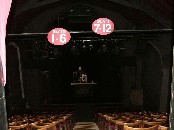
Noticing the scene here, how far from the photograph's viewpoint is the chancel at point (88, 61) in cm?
1341

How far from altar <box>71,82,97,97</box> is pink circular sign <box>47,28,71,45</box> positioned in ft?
40.6

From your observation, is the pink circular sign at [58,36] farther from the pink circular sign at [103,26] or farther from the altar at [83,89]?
the altar at [83,89]

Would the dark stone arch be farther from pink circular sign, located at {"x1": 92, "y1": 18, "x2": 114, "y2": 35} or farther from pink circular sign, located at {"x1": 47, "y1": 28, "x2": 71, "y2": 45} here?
pink circular sign, located at {"x1": 47, "y1": 28, "x2": 71, "y2": 45}

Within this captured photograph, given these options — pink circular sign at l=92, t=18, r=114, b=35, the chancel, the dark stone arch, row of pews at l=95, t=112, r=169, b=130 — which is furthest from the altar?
row of pews at l=95, t=112, r=169, b=130

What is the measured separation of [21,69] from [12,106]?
3128 mm

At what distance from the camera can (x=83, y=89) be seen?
2334 cm

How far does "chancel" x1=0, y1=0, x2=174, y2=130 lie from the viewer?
13.4 meters

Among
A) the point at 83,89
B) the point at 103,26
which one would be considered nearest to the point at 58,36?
the point at 103,26

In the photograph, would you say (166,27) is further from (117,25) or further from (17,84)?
(17,84)

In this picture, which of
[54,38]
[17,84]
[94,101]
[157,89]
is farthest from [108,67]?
[54,38]

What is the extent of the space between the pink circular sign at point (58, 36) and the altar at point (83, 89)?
487 inches

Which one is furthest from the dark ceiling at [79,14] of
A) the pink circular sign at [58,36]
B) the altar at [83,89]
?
the altar at [83,89]

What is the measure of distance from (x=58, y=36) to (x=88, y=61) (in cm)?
1253

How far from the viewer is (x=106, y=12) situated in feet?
61.3
